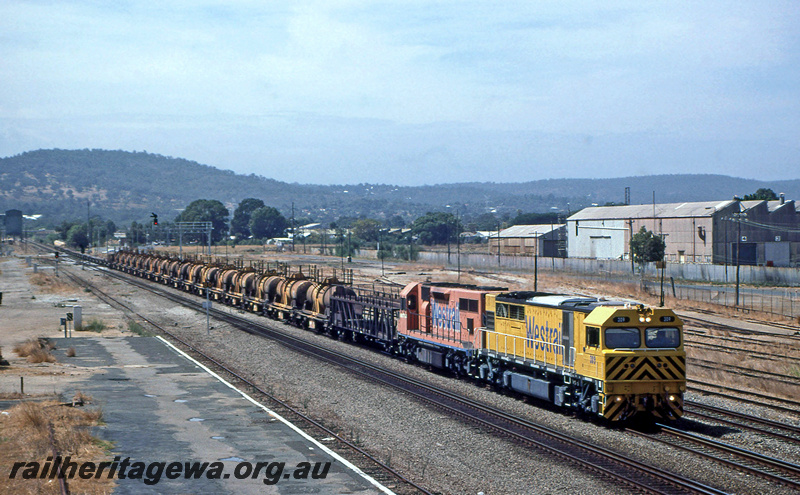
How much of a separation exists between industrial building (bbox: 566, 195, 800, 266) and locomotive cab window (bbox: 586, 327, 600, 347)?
2876 inches

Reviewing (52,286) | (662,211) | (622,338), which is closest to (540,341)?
(622,338)

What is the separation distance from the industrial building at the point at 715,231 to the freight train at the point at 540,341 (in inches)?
2528

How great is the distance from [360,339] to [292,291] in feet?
33.3

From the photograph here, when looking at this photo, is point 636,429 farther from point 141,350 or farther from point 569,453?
point 141,350

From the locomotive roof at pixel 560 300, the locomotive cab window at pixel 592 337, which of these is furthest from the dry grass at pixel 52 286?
the locomotive cab window at pixel 592 337

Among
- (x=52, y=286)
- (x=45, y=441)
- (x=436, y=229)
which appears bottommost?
(x=52, y=286)

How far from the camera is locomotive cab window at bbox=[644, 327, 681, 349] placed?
19859 millimetres

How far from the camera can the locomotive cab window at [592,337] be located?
64.9 ft

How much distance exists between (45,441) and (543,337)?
14.1m

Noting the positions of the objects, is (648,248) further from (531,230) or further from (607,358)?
(607,358)

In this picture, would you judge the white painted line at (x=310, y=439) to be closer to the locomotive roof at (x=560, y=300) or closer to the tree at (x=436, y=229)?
the locomotive roof at (x=560, y=300)

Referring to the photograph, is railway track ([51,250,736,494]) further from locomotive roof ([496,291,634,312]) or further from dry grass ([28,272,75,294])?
dry grass ([28,272,75,294])

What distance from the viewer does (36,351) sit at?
33031mm

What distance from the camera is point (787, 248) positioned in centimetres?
9425
